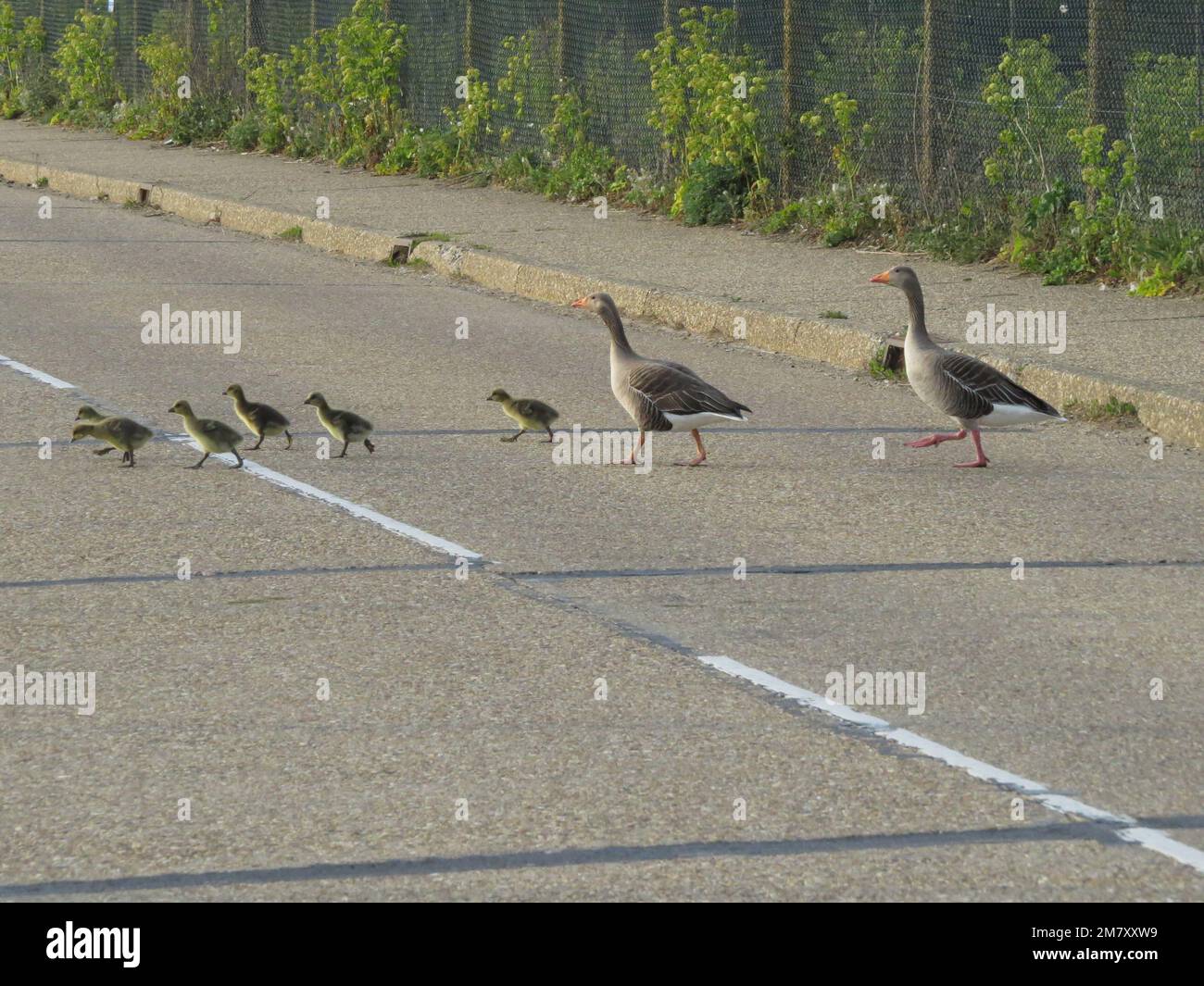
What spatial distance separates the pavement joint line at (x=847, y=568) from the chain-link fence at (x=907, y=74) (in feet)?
24.0

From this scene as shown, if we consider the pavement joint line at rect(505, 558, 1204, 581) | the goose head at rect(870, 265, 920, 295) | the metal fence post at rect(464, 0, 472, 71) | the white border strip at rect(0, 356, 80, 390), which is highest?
the metal fence post at rect(464, 0, 472, 71)

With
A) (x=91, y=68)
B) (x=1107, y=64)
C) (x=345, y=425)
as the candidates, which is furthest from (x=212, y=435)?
(x=91, y=68)

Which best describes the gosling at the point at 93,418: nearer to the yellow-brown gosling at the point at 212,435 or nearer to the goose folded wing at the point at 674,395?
the yellow-brown gosling at the point at 212,435

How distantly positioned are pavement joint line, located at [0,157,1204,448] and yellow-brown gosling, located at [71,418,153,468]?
4.98m

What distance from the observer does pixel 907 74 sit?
1683cm

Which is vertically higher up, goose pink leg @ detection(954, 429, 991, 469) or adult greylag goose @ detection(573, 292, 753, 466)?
adult greylag goose @ detection(573, 292, 753, 466)

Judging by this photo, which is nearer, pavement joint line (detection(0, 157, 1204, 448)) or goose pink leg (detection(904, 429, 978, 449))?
goose pink leg (detection(904, 429, 978, 449))

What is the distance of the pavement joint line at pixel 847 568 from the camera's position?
736cm

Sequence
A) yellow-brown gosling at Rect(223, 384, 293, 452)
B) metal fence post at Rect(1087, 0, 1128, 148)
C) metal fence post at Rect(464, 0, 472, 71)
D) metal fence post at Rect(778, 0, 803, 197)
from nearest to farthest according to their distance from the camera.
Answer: yellow-brown gosling at Rect(223, 384, 293, 452) < metal fence post at Rect(1087, 0, 1128, 148) < metal fence post at Rect(778, 0, 803, 197) < metal fence post at Rect(464, 0, 472, 71)

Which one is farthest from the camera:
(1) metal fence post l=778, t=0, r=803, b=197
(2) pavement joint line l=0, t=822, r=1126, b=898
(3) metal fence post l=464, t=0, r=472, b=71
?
(3) metal fence post l=464, t=0, r=472, b=71

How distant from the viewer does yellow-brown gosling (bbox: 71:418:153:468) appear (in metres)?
9.23

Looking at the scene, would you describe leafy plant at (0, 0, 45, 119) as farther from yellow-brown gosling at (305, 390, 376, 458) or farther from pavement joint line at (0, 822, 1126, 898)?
pavement joint line at (0, 822, 1126, 898)

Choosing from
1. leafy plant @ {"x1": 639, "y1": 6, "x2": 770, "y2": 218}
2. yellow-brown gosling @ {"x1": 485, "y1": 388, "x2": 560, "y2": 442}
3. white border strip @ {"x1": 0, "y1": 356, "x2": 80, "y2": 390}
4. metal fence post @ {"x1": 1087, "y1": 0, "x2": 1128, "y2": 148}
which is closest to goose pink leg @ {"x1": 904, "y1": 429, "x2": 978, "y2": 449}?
yellow-brown gosling @ {"x1": 485, "y1": 388, "x2": 560, "y2": 442}

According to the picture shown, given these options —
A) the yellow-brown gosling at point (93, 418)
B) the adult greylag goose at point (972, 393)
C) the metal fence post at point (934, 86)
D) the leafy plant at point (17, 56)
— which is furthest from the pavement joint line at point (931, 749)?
the leafy plant at point (17, 56)
